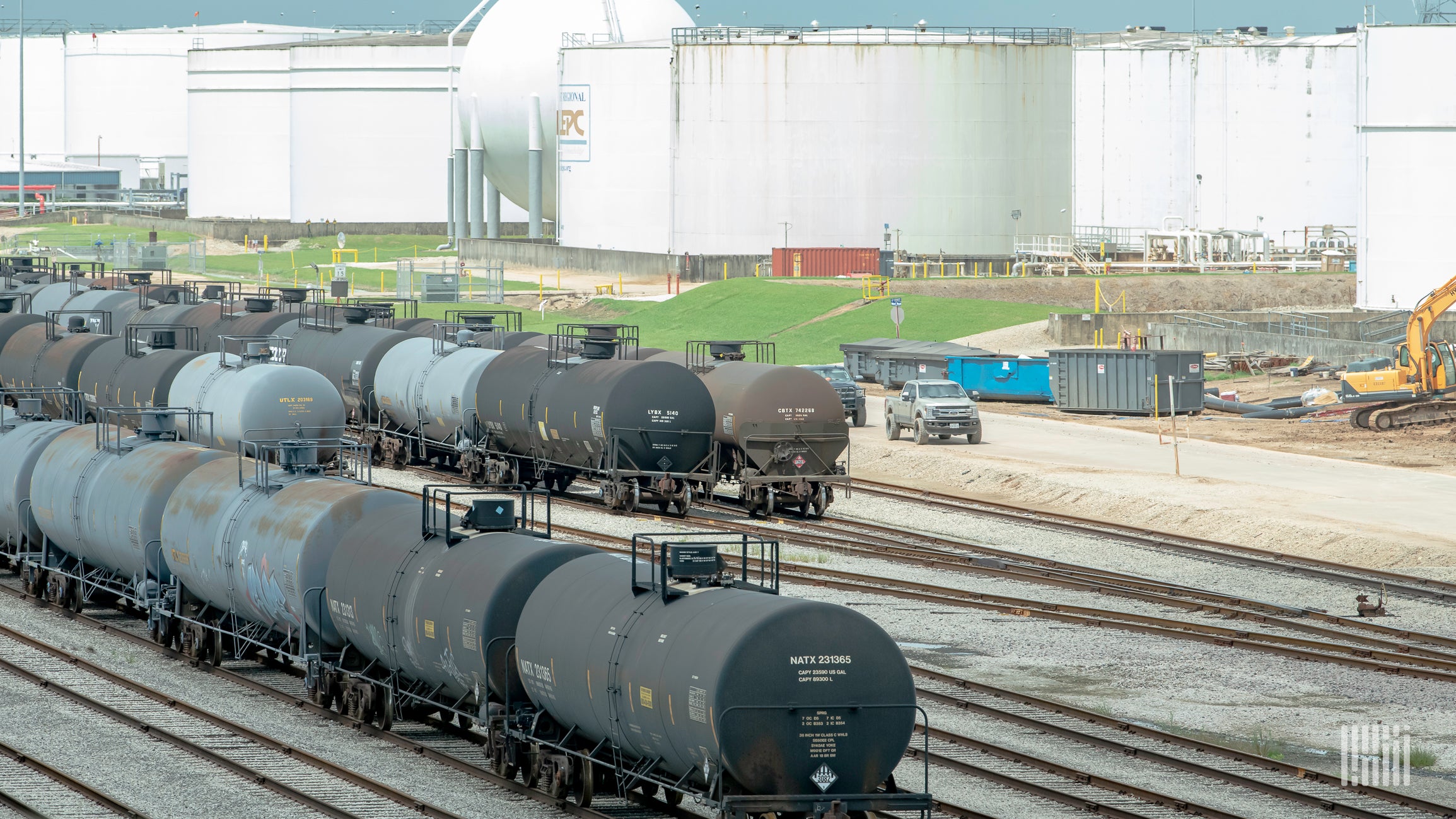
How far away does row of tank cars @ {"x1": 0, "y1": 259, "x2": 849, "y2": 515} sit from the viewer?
1480 inches

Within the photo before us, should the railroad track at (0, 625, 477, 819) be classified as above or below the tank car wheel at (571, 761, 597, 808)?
below

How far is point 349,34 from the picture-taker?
197000mm

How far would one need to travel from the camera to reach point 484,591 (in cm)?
1869

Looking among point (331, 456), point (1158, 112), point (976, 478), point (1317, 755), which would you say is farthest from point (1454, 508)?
point (1158, 112)

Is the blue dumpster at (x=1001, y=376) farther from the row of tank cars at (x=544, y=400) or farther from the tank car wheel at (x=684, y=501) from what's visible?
the tank car wheel at (x=684, y=501)

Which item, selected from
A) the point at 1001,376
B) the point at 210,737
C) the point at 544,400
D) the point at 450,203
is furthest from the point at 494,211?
the point at 210,737

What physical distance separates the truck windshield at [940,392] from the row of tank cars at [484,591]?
14203 mm

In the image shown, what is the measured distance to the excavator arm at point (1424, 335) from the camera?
55.5 m

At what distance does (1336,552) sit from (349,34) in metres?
176

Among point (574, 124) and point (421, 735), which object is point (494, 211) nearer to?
point (574, 124)

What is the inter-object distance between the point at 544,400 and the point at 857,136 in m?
55.4

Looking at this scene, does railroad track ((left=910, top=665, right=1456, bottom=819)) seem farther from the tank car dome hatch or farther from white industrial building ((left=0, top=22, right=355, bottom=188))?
white industrial building ((left=0, top=22, right=355, bottom=188))

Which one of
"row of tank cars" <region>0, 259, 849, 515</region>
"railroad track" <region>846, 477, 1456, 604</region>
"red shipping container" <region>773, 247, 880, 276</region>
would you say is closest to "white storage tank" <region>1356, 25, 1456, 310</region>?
"red shipping container" <region>773, 247, 880, 276</region>

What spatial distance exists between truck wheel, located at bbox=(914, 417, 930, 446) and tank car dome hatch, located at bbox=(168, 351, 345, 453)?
21.7 meters
